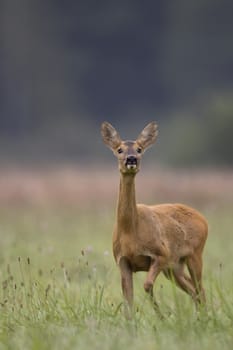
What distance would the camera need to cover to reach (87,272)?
11.5 metres

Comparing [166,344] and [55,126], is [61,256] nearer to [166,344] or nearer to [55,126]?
[166,344]

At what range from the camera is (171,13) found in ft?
209

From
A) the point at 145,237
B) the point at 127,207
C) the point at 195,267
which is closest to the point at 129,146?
the point at 127,207

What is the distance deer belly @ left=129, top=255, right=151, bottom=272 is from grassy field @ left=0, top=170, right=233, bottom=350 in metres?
0.29

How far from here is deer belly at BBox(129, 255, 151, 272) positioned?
9914mm

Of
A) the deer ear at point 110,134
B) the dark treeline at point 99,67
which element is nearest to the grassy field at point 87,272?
→ the deer ear at point 110,134

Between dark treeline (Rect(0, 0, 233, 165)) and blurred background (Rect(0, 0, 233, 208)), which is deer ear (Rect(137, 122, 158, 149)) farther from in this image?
dark treeline (Rect(0, 0, 233, 165))

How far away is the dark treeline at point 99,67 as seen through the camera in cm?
5653

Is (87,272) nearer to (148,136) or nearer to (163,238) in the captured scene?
(163,238)

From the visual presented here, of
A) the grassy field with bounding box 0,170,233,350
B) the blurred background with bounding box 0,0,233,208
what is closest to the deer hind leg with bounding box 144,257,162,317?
the grassy field with bounding box 0,170,233,350

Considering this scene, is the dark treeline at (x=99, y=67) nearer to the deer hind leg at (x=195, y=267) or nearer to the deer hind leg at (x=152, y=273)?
the deer hind leg at (x=195, y=267)

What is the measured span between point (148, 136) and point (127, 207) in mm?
816

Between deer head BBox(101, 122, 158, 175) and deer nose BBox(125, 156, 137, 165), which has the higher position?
deer head BBox(101, 122, 158, 175)

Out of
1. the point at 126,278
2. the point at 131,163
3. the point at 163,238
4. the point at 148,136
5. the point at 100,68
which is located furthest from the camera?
the point at 100,68
